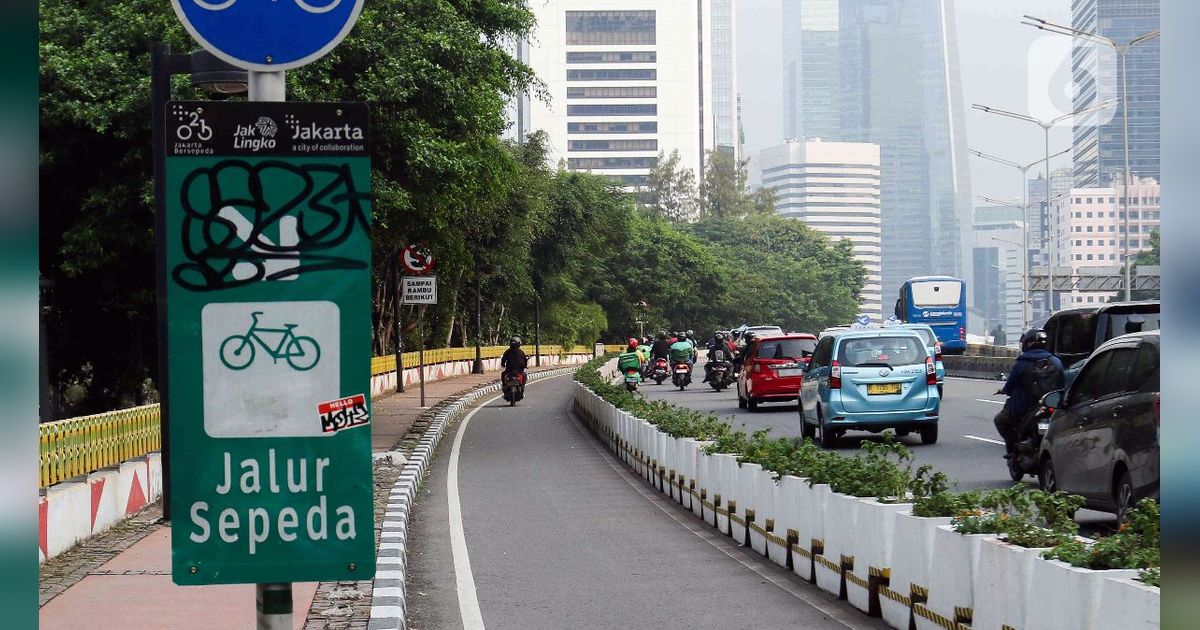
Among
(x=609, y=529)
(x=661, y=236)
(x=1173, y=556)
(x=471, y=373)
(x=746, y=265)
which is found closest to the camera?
(x=1173, y=556)

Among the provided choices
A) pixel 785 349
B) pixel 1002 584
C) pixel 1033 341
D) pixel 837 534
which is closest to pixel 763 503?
pixel 837 534

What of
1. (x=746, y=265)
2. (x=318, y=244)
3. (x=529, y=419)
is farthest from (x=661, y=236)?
(x=318, y=244)

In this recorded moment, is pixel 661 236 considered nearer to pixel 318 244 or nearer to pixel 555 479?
pixel 555 479

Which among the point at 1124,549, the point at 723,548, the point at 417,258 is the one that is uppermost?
the point at 417,258

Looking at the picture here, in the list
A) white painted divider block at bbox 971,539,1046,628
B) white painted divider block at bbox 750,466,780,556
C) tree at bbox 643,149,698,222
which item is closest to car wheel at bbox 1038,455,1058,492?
white painted divider block at bbox 750,466,780,556

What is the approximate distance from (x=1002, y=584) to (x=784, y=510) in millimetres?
4602

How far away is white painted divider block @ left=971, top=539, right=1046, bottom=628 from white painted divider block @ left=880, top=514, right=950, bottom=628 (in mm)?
726

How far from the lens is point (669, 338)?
50.4 metres

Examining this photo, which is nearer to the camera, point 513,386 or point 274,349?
point 274,349

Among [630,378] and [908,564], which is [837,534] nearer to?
[908,564]

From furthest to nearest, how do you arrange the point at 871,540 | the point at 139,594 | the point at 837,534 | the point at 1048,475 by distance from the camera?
the point at 1048,475 → the point at 837,534 → the point at 139,594 → the point at 871,540

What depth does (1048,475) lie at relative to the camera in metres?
13.3

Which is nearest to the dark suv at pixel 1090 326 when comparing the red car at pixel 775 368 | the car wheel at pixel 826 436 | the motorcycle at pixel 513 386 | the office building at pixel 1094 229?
the car wheel at pixel 826 436

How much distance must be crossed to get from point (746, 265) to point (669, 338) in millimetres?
88453
